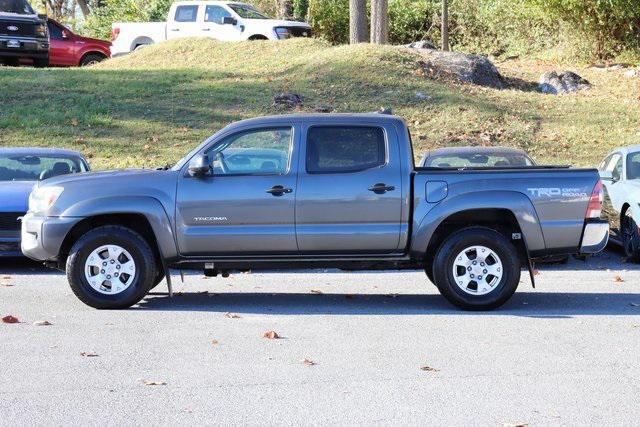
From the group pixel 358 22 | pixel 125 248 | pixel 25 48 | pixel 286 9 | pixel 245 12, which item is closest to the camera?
pixel 125 248

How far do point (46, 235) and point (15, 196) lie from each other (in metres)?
3.30

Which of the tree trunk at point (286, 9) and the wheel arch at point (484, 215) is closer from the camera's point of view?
the wheel arch at point (484, 215)

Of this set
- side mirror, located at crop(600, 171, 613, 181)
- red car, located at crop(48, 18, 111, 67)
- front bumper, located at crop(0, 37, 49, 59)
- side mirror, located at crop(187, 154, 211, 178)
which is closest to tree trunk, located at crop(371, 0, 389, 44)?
front bumper, located at crop(0, 37, 49, 59)

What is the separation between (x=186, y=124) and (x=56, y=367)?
14.3 meters

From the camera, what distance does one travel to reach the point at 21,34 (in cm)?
2822

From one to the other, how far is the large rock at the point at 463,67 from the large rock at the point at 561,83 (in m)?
1.00

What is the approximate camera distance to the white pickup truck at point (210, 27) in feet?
99.5

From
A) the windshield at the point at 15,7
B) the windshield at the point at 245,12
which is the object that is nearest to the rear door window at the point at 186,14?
the windshield at the point at 245,12

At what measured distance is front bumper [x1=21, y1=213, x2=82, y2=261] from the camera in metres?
10.4

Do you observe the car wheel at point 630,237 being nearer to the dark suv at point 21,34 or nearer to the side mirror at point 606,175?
the side mirror at point 606,175

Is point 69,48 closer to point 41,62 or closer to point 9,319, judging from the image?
point 41,62

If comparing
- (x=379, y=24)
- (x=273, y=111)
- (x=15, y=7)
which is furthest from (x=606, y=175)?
(x=15, y=7)

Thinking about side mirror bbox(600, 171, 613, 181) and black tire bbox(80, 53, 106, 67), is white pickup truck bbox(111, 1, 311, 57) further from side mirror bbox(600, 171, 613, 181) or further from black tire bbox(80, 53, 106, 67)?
side mirror bbox(600, 171, 613, 181)

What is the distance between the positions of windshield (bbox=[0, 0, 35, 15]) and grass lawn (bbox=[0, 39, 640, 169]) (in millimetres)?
3320
